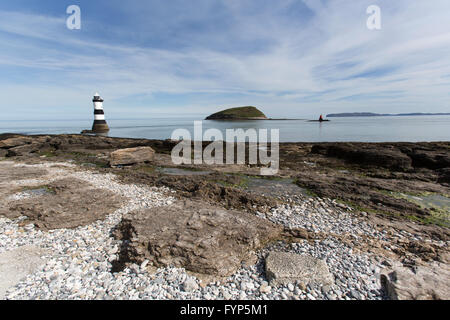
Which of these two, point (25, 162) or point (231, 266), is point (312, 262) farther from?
point (25, 162)

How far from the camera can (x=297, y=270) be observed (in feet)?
15.6

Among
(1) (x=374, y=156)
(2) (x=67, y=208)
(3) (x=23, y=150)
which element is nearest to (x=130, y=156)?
(2) (x=67, y=208)

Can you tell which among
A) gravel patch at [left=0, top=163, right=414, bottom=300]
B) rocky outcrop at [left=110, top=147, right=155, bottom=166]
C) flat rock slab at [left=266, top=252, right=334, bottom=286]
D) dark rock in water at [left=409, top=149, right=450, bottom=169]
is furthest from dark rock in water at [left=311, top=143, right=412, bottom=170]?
rocky outcrop at [left=110, top=147, right=155, bottom=166]

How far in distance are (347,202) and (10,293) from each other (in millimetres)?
11160

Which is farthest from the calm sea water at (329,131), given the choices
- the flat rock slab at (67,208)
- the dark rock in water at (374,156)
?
the flat rock slab at (67,208)

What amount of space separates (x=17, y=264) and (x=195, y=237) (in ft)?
13.9

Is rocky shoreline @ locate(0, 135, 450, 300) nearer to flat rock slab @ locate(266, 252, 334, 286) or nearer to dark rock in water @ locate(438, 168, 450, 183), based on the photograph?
flat rock slab @ locate(266, 252, 334, 286)

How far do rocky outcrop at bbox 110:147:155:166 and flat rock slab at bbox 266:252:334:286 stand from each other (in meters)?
14.8

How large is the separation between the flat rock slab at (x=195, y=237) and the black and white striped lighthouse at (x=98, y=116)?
54394mm

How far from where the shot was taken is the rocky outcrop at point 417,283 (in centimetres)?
398

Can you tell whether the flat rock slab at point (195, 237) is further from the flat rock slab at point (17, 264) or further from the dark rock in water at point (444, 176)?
the dark rock in water at point (444, 176)

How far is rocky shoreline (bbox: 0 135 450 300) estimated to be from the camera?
14.4 feet
